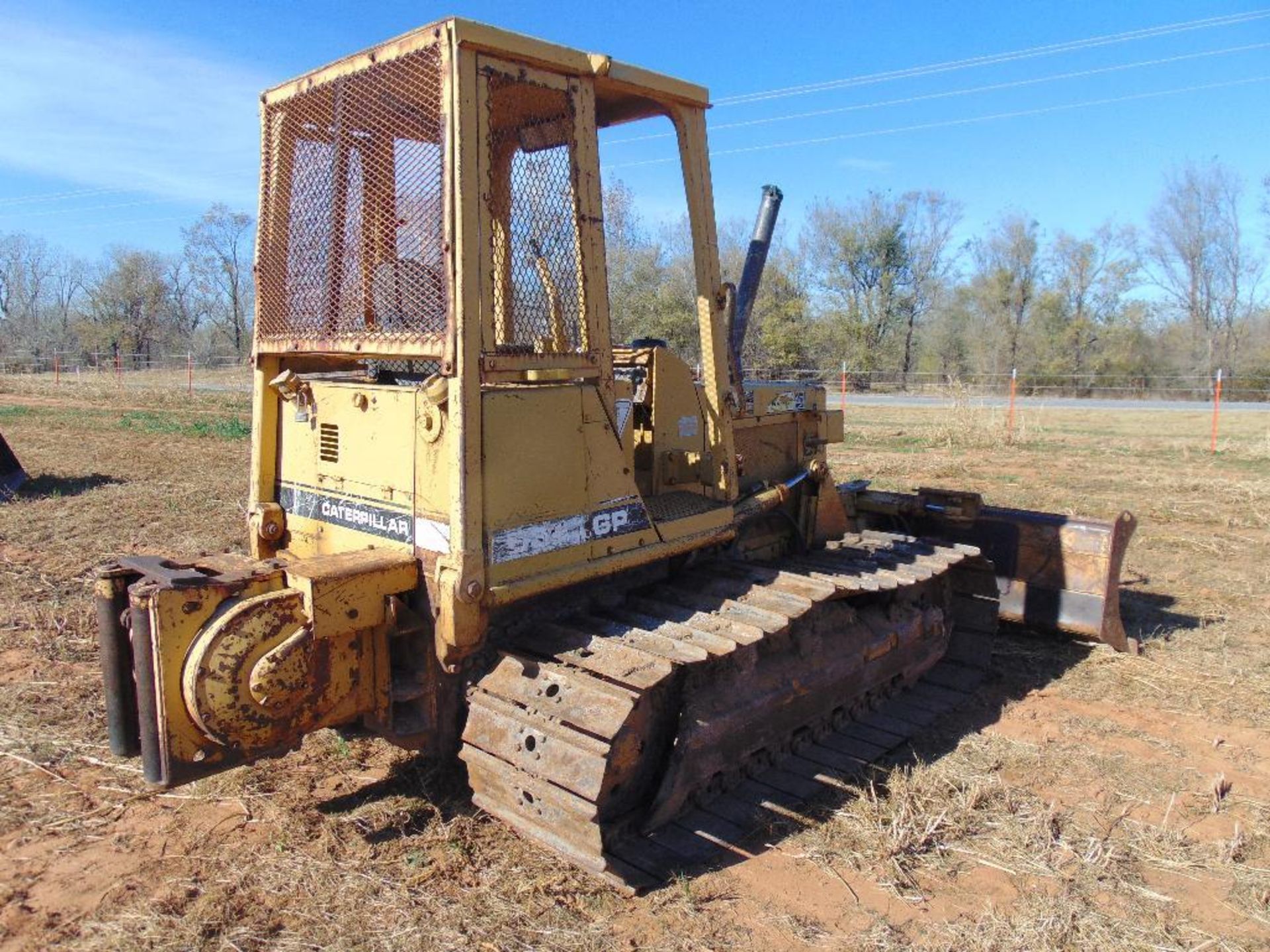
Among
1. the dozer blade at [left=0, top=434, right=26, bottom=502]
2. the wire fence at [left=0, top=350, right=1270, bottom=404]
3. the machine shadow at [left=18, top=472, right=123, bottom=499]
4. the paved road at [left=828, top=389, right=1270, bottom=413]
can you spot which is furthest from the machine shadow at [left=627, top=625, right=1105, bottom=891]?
the wire fence at [left=0, top=350, right=1270, bottom=404]

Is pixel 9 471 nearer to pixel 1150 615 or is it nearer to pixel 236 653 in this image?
pixel 236 653

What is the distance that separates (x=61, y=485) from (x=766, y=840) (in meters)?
10.8

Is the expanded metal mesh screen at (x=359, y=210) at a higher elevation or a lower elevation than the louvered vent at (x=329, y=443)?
higher

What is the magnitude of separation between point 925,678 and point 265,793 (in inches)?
154

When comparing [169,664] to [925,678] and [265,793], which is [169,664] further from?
[925,678]

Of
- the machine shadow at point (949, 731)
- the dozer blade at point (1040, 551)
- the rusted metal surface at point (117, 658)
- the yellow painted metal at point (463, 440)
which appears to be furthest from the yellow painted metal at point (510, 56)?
the dozer blade at point (1040, 551)

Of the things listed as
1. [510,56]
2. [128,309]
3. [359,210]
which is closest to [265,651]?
[359,210]

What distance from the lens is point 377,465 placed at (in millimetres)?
4012

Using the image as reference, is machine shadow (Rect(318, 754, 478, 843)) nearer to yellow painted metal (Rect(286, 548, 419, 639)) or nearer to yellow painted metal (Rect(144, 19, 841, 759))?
yellow painted metal (Rect(144, 19, 841, 759))

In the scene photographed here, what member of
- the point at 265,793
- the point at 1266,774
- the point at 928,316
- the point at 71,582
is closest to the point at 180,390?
the point at 71,582

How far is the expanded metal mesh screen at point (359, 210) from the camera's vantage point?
374 cm

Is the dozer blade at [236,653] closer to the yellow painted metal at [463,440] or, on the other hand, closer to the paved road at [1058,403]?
the yellow painted metal at [463,440]

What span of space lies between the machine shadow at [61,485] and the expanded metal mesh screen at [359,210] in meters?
8.24

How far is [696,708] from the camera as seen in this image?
162 inches
